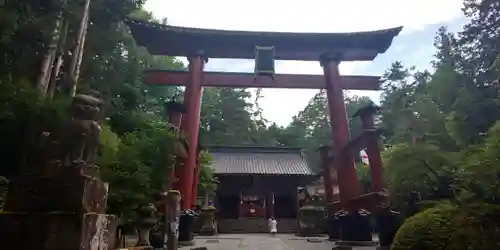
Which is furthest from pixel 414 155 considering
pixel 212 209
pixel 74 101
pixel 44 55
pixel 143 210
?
pixel 212 209

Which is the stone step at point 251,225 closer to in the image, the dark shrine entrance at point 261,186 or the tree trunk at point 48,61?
the dark shrine entrance at point 261,186

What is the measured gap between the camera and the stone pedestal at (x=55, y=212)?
414 cm

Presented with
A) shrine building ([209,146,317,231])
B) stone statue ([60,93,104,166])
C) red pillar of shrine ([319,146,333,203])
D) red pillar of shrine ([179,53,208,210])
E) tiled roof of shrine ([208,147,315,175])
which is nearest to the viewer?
stone statue ([60,93,104,166])

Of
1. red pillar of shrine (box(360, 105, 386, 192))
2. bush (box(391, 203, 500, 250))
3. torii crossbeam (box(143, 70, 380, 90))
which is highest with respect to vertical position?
torii crossbeam (box(143, 70, 380, 90))

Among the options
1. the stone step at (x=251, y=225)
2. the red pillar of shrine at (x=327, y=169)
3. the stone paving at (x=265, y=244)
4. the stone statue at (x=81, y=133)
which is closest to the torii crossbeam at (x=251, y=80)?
the red pillar of shrine at (x=327, y=169)

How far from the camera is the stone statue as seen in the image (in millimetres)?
4543

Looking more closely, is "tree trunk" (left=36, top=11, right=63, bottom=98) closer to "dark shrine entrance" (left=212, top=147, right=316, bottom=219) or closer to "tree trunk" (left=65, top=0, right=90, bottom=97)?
"tree trunk" (left=65, top=0, right=90, bottom=97)

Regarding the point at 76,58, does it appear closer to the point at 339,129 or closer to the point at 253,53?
the point at 253,53

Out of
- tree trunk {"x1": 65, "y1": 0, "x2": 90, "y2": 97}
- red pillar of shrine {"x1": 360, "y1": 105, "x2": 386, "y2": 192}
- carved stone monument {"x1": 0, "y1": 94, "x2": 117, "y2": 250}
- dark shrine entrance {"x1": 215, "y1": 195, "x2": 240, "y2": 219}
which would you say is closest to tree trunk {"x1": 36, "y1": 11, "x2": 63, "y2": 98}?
tree trunk {"x1": 65, "y1": 0, "x2": 90, "y2": 97}

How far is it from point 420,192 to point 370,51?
7113mm

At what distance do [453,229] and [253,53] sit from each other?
9.25 meters

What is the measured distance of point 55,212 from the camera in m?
4.24

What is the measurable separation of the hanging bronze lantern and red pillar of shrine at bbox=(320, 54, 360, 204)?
6.26ft

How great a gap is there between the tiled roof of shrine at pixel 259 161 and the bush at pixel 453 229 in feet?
58.4
